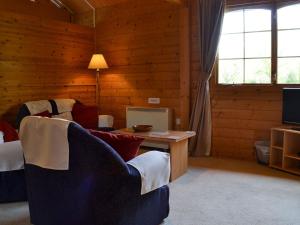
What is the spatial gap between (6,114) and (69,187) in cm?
303

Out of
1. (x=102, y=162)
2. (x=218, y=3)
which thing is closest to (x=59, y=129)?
(x=102, y=162)

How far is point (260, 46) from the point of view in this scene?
4371 millimetres

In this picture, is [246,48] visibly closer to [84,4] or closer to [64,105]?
[64,105]

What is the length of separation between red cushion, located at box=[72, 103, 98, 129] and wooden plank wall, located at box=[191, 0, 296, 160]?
1590mm

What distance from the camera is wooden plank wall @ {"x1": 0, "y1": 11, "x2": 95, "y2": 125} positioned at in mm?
4633

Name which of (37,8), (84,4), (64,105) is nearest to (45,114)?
(64,105)

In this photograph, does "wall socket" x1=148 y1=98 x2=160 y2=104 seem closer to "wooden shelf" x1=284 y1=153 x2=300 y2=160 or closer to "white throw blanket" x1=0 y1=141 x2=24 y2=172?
"wooden shelf" x1=284 y1=153 x2=300 y2=160

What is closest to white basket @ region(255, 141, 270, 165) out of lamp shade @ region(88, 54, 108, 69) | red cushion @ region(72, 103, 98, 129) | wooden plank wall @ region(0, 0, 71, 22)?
red cushion @ region(72, 103, 98, 129)

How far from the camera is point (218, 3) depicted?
14.8 feet

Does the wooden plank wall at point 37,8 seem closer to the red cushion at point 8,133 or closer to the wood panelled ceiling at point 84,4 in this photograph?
the wood panelled ceiling at point 84,4

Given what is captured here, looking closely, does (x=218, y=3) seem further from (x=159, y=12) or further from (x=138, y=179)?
(x=138, y=179)

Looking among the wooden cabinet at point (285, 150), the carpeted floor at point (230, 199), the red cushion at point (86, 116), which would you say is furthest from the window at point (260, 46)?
the red cushion at point (86, 116)

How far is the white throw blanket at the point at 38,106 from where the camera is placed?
176 inches

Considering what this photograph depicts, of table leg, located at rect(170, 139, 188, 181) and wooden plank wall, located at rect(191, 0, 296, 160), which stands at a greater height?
wooden plank wall, located at rect(191, 0, 296, 160)
